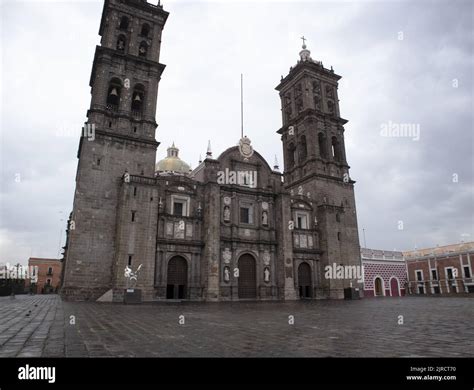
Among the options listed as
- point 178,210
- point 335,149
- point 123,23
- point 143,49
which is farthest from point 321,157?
point 123,23

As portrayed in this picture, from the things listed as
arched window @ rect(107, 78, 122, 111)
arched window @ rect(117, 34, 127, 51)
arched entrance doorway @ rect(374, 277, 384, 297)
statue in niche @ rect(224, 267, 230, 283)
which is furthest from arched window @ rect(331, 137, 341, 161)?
arched window @ rect(117, 34, 127, 51)

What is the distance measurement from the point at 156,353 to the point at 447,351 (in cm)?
414

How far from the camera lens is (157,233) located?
1076 inches

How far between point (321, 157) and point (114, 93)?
21986mm

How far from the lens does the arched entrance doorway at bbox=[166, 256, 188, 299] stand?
88.9ft

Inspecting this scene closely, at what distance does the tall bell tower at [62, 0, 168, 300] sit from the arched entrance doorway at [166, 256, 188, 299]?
4456 mm

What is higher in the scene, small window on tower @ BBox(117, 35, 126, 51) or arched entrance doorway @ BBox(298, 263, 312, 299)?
small window on tower @ BBox(117, 35, 126, 51)

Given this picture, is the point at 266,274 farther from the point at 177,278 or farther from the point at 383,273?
the point at 383,273

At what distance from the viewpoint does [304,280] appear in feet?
110

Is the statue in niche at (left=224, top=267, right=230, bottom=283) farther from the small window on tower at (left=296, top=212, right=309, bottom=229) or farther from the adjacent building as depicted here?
the adjacent building

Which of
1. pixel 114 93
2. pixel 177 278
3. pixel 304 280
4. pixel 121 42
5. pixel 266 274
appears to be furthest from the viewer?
pixel 304 280
